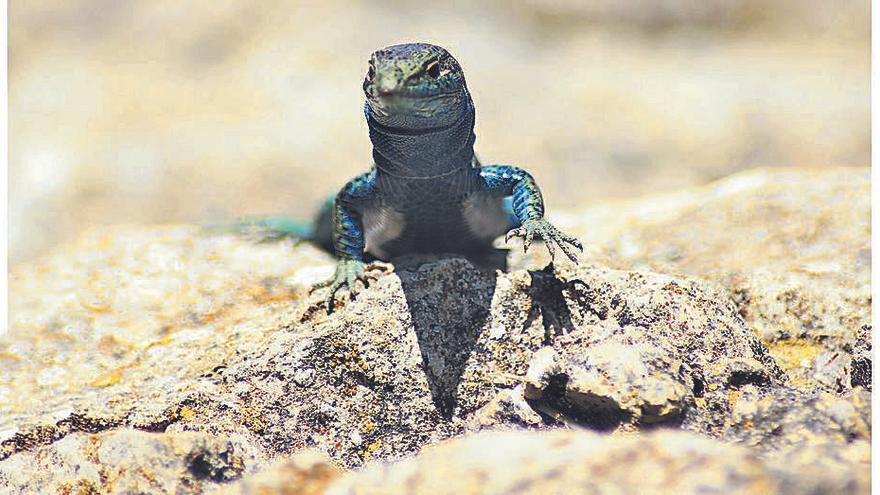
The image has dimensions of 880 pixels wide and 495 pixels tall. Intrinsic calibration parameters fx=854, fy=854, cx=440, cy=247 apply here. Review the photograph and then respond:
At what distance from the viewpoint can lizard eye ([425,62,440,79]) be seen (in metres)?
4.31

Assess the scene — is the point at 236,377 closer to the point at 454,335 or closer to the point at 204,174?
the point at 454,335

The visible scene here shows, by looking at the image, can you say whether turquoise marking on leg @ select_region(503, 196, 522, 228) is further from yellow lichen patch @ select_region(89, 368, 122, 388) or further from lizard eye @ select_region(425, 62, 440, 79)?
yellow lichen patch @ select_region(89, 368, 122, 388)

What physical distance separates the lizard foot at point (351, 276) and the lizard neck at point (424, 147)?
623mm

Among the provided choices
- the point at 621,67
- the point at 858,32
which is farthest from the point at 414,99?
the point at 858,32

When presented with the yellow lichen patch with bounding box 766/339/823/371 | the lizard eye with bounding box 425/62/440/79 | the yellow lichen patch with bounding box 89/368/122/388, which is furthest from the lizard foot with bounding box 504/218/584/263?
the yellow lichen patch with bounding box 89/368/122/388

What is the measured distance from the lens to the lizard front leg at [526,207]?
474cm

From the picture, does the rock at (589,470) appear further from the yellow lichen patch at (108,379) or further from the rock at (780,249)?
the yellow lichen patch at (108,379)

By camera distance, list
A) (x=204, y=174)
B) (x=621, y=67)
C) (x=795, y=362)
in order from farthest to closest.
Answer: (x=621, y=67) < (x=204, y=174) < (x=795, y=362)

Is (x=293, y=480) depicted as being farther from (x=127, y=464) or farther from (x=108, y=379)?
(x=108, y=379)

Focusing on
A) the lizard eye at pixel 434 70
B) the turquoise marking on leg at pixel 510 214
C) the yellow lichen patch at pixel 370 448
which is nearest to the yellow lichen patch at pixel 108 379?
the yellow lichen patch at pixel 370 448

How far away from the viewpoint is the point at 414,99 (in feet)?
14.1

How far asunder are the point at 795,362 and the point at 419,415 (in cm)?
213

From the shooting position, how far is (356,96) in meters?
13.2

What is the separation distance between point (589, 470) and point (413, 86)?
7.59 ft
